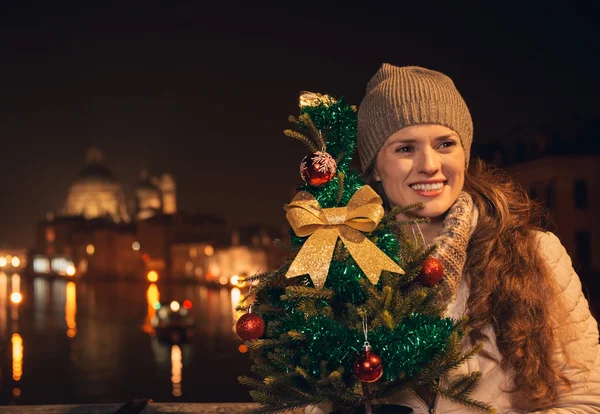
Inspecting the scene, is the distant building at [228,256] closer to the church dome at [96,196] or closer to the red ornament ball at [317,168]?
the church dome at [96,196]

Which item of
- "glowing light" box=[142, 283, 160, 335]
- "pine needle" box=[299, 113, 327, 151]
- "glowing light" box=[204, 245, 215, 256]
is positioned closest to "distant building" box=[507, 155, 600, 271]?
"pine needle" box=[299, 113, 327, 151]

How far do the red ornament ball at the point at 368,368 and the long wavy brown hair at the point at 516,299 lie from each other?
1.62 feet

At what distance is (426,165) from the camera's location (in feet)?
7.29

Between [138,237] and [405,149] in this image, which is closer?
[405,149]

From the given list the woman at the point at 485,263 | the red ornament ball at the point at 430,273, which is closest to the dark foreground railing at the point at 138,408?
the woman at the point at 485,263

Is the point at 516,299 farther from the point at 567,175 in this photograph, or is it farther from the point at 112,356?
the point at 112,356

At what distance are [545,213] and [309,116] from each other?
94cm

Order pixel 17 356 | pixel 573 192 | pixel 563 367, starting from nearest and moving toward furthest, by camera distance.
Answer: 1. pixel 563 367
2. pixel 573 192
3. pixel 17 356

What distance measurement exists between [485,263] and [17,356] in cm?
4030

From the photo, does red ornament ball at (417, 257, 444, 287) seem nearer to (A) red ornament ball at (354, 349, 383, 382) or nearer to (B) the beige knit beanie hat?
(A) red ornament ball at (354, 349, 383, 382)

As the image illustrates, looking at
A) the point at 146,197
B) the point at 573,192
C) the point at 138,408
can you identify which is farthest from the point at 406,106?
the point at 146,197

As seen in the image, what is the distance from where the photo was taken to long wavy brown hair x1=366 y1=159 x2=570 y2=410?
7.03ft

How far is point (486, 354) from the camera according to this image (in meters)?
2.19

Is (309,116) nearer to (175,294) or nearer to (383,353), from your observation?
(383,353)
